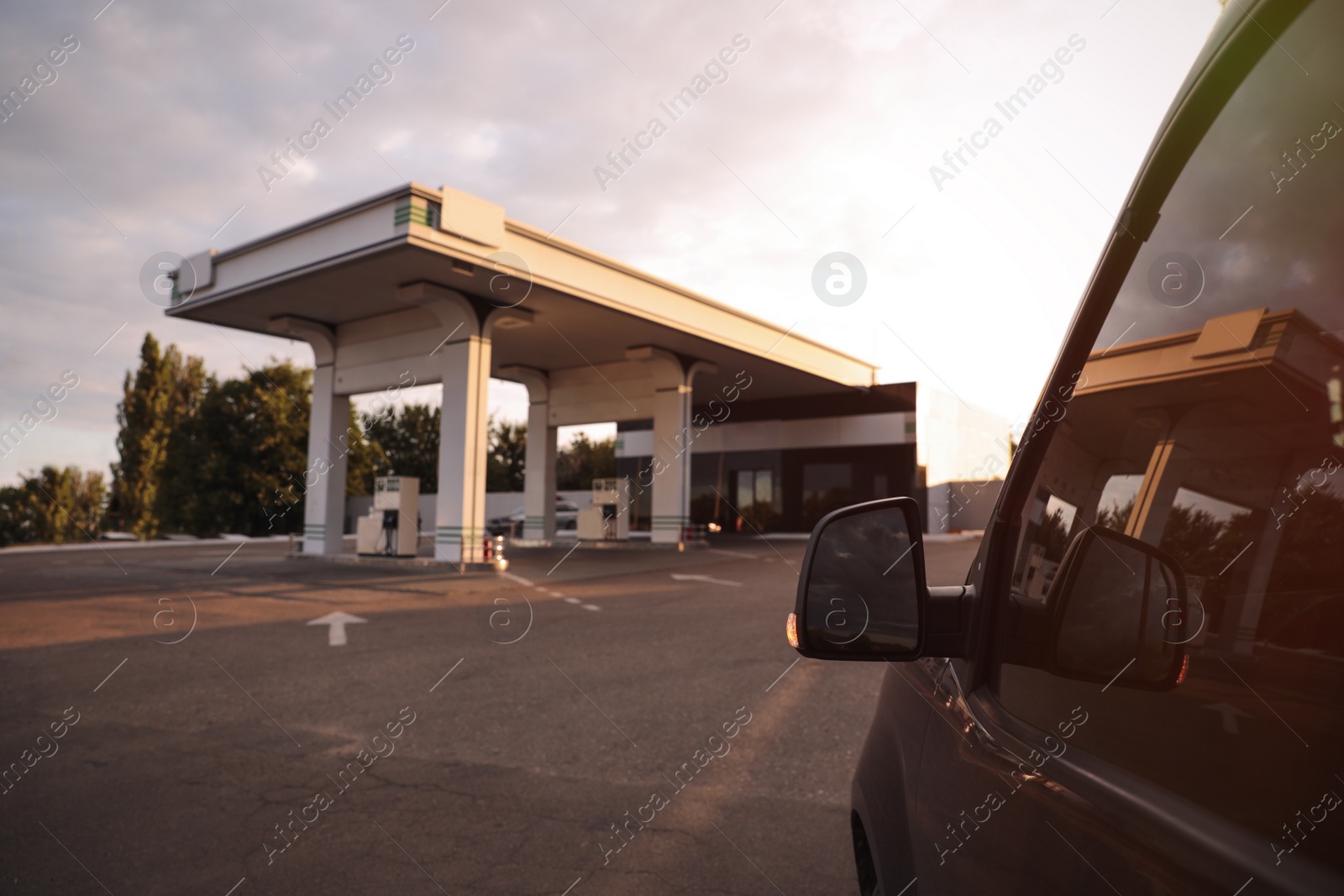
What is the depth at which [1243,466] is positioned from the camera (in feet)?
3.01

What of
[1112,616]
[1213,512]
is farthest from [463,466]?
[1213,512]

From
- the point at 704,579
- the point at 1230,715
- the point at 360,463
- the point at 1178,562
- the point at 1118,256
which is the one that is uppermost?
the point at 360,463

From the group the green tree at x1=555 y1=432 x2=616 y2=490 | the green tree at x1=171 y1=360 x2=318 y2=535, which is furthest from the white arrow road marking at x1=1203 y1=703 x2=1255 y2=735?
the green tree at x1=555 y1=432 x2=616 y2=490

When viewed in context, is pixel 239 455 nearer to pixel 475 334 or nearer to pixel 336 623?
pixel 475 334

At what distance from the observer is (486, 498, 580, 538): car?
3653 cm

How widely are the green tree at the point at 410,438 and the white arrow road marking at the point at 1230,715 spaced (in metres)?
60.7

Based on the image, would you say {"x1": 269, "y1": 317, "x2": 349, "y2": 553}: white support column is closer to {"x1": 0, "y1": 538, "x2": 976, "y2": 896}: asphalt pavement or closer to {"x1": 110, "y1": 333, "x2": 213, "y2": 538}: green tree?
{"x1": 0, "y1": 538, "x2": 976, "y2": 896}: asphalt pavement

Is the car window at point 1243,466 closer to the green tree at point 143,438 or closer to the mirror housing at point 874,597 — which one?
the mirror housing at point 874,597

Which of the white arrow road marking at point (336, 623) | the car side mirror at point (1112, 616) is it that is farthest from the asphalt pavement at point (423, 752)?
the car side mirror at point (1112, 616)

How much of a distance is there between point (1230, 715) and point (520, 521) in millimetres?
37848

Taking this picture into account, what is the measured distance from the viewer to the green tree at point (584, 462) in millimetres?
61125

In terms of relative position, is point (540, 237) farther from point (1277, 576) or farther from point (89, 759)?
point (1277, 576)

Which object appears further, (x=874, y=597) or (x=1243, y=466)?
(x=874, y=597)

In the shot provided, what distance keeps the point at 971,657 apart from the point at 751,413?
34768 millimetres
